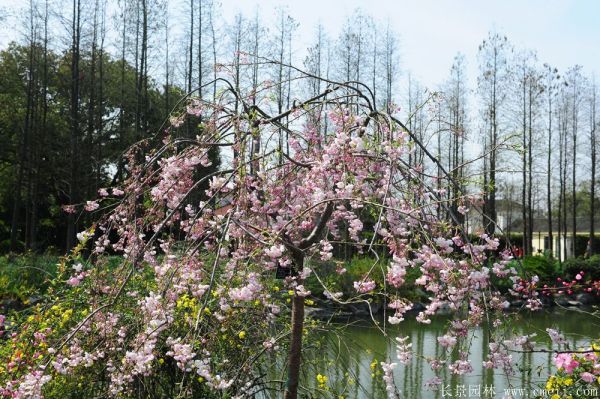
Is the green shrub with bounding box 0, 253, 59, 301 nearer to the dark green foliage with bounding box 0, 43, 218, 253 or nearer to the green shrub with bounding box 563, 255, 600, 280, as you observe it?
the dark green foliage with bounding box 0, 43, 218, 253

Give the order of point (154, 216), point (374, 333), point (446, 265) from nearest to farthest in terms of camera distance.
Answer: point (446, 265) → point (154, 216) → point (374, 333)

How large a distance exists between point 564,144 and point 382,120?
18.7 metres

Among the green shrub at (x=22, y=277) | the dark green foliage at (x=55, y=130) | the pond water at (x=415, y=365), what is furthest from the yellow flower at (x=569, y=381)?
the dark green foliage at (x=55, y=130)

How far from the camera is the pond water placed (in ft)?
12.0

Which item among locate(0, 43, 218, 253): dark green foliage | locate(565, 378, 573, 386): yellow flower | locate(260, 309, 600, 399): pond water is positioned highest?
locate(0, 43, 218, 253): dark green foliage

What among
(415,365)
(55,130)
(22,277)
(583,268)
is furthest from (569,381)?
(55,130)

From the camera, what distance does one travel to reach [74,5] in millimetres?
11953

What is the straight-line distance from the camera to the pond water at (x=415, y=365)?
143 inches

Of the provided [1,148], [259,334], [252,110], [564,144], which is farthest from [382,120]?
[564,144]

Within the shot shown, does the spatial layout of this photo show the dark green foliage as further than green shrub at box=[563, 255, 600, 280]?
No

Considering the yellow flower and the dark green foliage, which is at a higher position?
the dark green foliage

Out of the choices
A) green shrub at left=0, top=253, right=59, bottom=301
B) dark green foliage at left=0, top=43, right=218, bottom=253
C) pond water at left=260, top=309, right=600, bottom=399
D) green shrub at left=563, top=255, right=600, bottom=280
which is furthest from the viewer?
green shrub at left=563, top=255, right=600, bottom=280

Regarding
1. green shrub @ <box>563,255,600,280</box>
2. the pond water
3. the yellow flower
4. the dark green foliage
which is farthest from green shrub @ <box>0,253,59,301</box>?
green shrub @ <box>563,255,600,280</box>

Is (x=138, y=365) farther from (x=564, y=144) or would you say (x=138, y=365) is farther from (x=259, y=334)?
(x=564, y=144)
